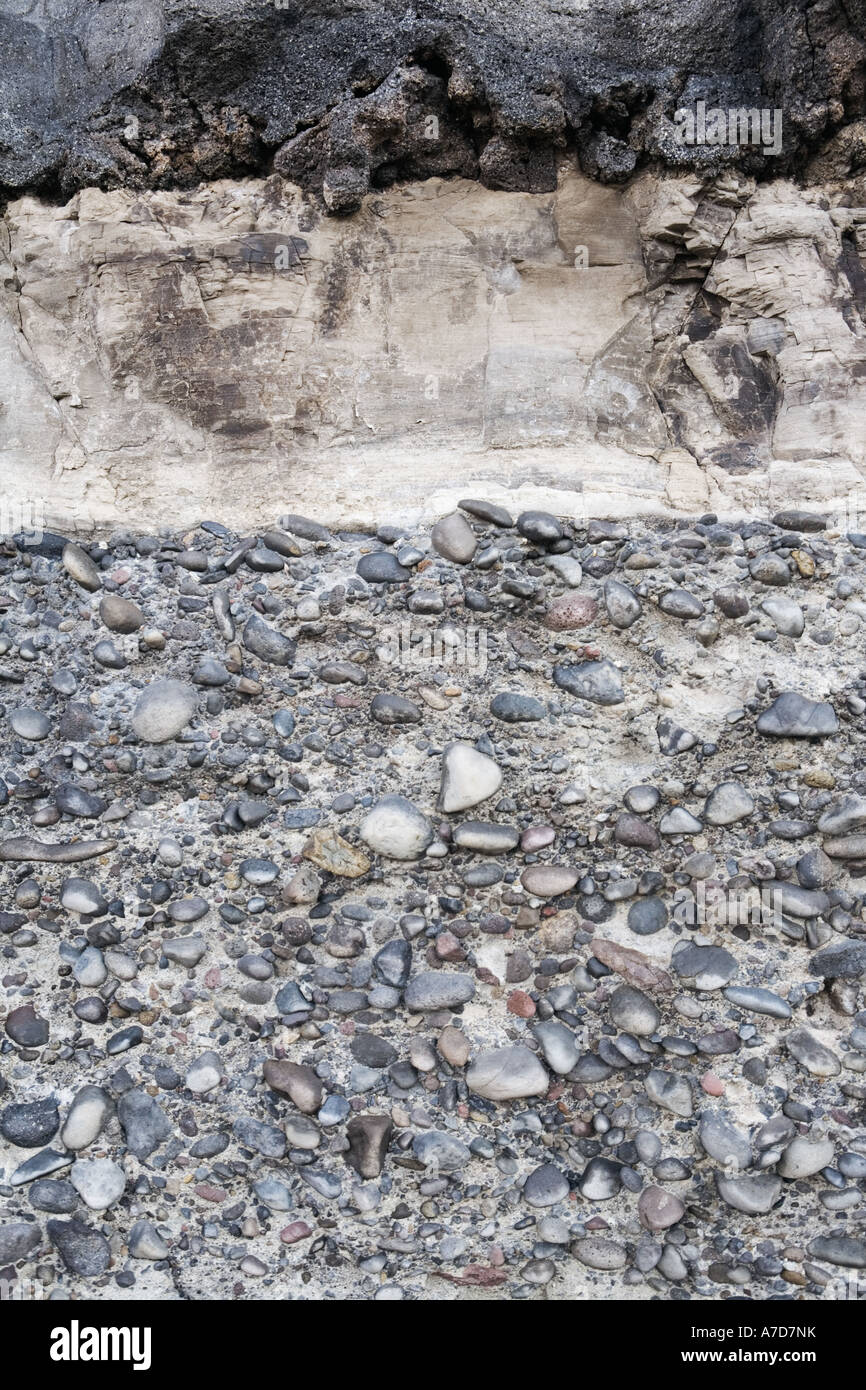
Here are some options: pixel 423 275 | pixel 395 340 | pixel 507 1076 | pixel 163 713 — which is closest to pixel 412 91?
pixel 423 275

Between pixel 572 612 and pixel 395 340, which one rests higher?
pixel 395 340

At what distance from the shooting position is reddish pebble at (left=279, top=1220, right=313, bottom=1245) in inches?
87.6

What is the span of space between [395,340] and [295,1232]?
93.5 inches

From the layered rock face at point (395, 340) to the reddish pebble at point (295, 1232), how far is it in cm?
182

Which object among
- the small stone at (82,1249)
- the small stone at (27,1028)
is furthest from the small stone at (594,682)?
the small stone at (82,1249)

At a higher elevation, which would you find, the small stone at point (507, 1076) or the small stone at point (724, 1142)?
the small stone at point (507, 1076)

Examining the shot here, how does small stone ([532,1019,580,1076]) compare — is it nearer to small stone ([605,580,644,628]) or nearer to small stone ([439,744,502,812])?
small stone ([439,744,502,812])

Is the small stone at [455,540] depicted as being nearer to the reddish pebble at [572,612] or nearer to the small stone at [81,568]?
the reddish pebble at [572,612]

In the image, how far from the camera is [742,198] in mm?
2824

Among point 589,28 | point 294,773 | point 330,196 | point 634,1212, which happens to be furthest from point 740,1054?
point 589,28

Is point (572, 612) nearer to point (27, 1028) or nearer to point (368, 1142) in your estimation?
point (368, 1142)

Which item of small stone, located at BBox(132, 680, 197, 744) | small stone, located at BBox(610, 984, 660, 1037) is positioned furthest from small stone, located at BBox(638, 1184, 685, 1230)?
small stone, located at BBox(132, 680, 197, 744)

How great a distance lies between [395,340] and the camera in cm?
290

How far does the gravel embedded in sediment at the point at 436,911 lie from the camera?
223 cm
